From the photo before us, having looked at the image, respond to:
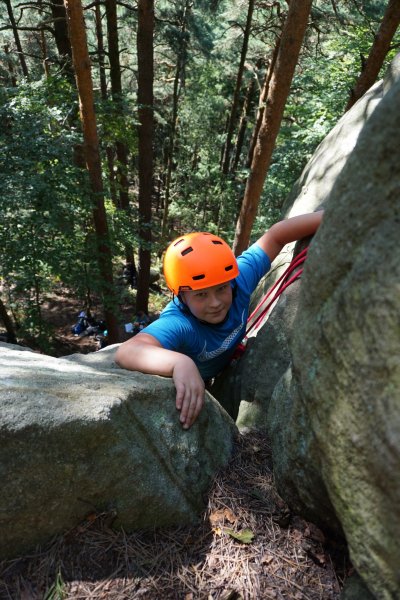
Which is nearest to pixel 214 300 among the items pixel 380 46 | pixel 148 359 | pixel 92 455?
pixel 148 359

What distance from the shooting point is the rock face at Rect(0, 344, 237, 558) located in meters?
1.78

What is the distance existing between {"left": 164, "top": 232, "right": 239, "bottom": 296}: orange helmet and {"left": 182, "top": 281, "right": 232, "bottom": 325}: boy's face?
0.27 ft

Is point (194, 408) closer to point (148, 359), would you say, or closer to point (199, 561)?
point (148, 359)

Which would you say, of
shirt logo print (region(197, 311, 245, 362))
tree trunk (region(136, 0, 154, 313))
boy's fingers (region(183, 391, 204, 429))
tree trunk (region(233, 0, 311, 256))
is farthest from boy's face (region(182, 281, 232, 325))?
tree trunk (region(136, 0, 154, 313))

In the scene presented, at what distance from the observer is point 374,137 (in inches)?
52.9

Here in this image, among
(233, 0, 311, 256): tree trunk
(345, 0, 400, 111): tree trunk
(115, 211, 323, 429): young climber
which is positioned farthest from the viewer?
(345, 0, 400, 111): tree trunk

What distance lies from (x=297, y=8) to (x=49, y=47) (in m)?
21.6

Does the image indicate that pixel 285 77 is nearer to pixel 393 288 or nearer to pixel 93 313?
pixel 393 288

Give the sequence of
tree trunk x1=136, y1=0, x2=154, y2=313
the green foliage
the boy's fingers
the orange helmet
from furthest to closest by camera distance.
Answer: tree trunk x1=136, y1=0, x2=154, y2=313 < the green foliage < the orange helmet < the boy's fingers

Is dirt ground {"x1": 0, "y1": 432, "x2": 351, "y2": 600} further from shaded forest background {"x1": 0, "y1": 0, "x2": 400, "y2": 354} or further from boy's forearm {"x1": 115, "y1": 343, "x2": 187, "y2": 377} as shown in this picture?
shaded forest background {"x1": 0, "y1": 0, "x2": 400, "y2": 354}

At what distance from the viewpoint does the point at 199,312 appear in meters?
3.14

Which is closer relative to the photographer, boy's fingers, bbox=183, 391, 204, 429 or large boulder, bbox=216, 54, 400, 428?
boy's fingers, bbox=183, 391, 204, 429

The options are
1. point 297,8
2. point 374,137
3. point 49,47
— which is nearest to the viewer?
point 374,137

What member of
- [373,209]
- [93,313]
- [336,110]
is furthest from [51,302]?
[373,209]
